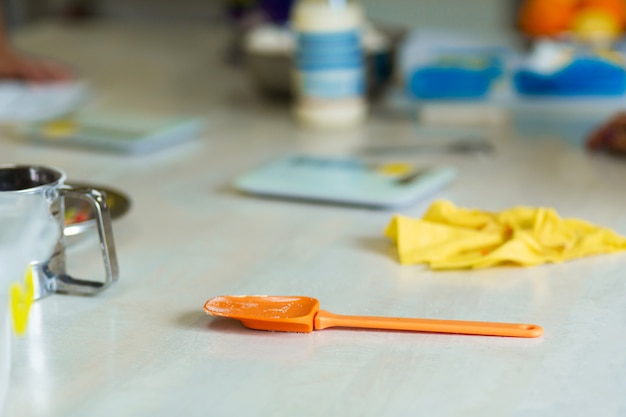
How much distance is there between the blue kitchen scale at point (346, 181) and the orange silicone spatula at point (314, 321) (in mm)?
298

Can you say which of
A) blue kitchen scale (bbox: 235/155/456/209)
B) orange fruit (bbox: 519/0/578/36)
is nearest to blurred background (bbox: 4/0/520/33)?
orange fruit (bbox: 519/0/578/36)

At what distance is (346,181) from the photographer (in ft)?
3.39

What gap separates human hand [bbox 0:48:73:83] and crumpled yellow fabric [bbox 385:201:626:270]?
2.89ft

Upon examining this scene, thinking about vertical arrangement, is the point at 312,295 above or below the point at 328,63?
below

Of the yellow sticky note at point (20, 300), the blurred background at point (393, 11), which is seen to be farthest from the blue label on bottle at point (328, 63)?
the blurred background at point (393, 11)

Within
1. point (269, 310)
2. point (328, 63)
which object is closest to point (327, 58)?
point (328, 63)

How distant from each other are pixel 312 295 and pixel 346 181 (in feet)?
0.98

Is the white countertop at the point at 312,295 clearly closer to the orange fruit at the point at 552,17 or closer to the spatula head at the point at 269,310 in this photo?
the spatula head at the point at 269,310

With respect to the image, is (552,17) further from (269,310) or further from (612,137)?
(269,310)

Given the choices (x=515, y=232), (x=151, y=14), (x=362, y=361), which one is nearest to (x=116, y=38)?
(x=151, y=14)

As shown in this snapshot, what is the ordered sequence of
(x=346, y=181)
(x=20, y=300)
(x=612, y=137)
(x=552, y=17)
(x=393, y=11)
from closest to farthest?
(x=20, y=300) < (x=346, y=181) < (x=612, y=137) < (x=552, y=17) < (x=393, y=11)

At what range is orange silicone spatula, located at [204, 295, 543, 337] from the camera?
26.3 inches

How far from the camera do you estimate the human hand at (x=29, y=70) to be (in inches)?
61.2

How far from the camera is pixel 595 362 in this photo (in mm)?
631
